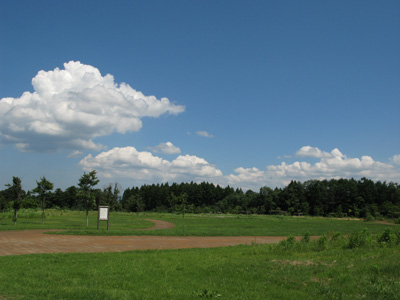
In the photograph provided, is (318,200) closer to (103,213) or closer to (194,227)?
(194,227)

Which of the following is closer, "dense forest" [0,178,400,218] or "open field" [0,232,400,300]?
"open field" [0,232,400,300]

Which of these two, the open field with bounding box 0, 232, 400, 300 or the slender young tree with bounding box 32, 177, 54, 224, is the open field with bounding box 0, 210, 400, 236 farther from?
the open field with bounding box 0, 232, 400, 300

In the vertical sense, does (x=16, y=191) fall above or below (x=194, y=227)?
above

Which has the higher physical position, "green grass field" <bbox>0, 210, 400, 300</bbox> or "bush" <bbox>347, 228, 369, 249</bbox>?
"bush" <bbox>347, 228, 369, 249</bbox>

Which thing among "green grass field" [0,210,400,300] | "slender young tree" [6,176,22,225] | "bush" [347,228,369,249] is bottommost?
"green grass field" [0,210,400,300]

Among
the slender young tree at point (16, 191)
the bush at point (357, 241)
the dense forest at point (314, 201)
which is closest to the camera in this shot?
the bush at point (357, 241)

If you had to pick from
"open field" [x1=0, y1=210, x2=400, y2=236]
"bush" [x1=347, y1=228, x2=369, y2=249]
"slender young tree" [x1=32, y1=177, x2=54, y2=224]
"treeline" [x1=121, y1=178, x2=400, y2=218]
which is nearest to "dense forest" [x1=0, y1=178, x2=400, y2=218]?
"treeline" [x1=121, y1=178, x2=400, y2=218]

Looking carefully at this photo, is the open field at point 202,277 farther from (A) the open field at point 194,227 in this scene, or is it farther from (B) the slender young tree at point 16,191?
(B) the slender young tree at point 16,191

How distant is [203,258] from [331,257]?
16.8ft

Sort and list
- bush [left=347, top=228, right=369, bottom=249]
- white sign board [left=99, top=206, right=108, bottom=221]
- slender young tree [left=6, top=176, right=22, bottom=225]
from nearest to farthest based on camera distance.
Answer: bush [left=347, top=228, right=369, bottom=249] < white sign board [left=99, top=206, right=108, bottom=221] < slender young tree [left=6, top=176, right=22, bottom=225]

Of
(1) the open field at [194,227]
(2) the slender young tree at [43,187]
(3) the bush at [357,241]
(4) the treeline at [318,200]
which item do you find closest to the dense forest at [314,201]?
(4) the treeline at [318,200]

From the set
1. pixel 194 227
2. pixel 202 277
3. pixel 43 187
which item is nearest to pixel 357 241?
pixel 202 277

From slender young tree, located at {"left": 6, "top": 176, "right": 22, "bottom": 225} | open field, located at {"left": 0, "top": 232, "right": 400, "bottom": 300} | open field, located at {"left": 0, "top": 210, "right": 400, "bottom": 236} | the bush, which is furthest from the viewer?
slender young tree, located at {"left": 6, "top": 176, "right": 22, "bottom": 225}

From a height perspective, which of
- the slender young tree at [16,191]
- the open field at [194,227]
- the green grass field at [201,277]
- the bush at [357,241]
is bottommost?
the open field at [194,227]
